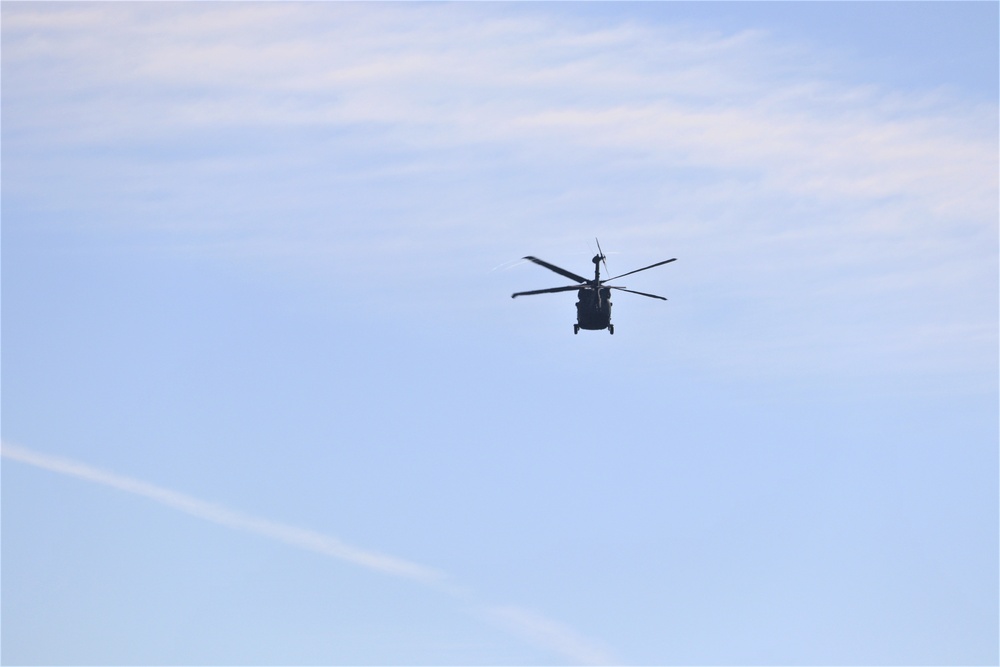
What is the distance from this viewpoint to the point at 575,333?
4181 inches

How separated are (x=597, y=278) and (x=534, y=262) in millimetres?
10126

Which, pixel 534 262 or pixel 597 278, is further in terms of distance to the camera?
pixel 597 278

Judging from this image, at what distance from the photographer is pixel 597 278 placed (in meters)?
109

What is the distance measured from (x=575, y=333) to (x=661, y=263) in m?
9.89

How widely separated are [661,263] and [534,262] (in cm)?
1168

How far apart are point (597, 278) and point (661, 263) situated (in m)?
7.31

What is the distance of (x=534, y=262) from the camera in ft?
331

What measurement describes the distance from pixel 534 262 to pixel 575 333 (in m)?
8.85

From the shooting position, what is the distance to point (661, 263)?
10406 cm

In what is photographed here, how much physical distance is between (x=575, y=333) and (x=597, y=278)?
6.24 m
